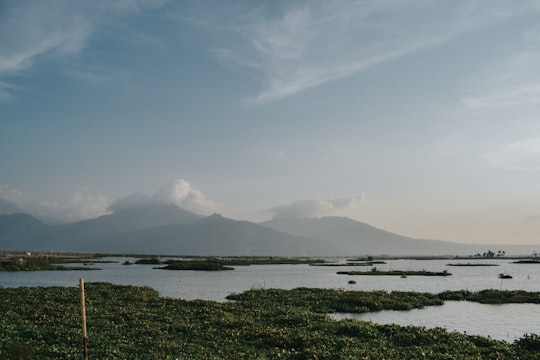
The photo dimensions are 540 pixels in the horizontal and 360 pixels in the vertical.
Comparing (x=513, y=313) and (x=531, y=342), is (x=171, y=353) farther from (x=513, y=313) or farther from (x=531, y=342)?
(x=513, y=313)

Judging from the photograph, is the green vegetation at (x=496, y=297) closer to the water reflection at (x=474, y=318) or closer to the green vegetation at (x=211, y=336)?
the water reflection at (x=474, y=318)

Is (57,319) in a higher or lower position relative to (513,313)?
higher

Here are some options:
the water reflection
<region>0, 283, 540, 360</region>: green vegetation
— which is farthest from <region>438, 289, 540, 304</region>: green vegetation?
<region>0, 283, 540, 360</region>: green vegetation

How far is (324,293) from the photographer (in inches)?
2159

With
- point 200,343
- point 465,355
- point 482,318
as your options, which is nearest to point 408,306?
point 482,318

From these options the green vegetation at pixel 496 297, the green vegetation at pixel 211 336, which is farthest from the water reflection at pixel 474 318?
the green vegetation at pixel 211 336

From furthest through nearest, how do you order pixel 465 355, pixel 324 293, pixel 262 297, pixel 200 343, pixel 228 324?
pixel 324 293 < pixel 262 297 < pixel 228 324 < pixel 200 343 < pixel 465 355

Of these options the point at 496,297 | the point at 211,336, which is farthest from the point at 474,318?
the point at 211,336

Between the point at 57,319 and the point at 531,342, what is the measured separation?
32509 millimetres

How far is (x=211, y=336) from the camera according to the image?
93.6ft

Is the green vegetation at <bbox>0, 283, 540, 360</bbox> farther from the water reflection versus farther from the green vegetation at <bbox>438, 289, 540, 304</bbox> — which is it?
the green vegetation at <bbox>438, 289, 540, 304</bbox>

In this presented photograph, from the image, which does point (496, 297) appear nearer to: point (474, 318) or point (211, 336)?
point (474, 318)

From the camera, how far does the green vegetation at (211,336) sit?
24188mm

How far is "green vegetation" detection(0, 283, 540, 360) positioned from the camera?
Answer: 79.4 ft
